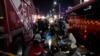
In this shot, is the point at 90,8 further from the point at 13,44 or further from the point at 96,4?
the point at 13,44

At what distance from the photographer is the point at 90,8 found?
9727mm

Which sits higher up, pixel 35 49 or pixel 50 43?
pixel 35 49

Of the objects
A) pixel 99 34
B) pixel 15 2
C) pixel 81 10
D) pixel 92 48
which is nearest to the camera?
pixel 15 2

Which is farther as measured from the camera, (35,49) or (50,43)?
(50,43)

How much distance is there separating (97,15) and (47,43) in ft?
8.44

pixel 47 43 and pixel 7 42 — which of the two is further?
pixel 47 43

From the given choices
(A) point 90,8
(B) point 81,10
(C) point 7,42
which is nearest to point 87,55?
(A) point 90,8

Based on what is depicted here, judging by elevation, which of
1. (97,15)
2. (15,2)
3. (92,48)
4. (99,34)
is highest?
(15,2)

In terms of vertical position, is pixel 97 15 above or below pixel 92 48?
above

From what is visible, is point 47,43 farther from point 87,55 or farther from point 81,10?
point 81,10

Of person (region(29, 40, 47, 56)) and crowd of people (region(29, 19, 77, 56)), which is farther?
crowd of people (region(29, 19, 77, 56))

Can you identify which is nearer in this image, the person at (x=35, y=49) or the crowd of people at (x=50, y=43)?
the person at (x=35, y=49)

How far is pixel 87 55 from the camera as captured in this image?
307 inches

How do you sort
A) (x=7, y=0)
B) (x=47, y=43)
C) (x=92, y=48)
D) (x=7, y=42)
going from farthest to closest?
(x=92, y=48) < (x=47, y=43) < (x=7, y=0) < (x=7, y=42)
